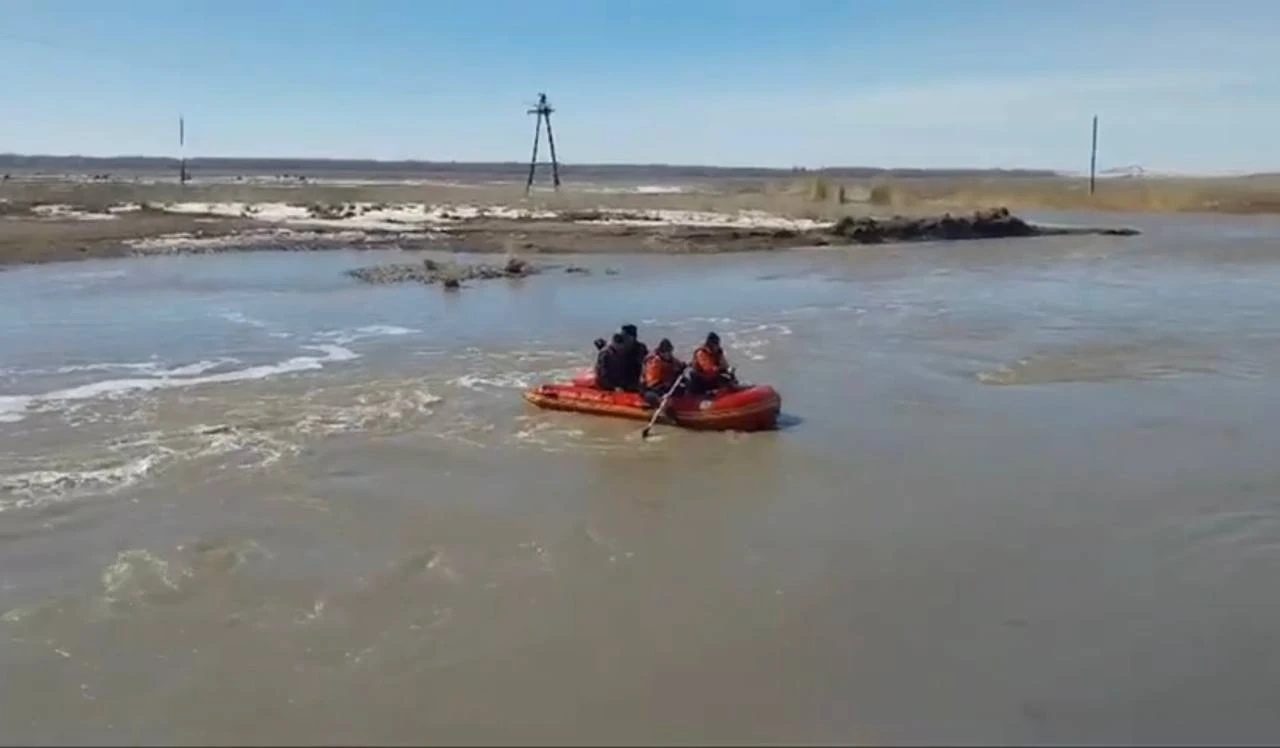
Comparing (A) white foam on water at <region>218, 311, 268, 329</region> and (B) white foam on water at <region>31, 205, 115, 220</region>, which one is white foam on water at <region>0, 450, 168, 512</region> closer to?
(A) white foam on water at <region>218, 311, 268, 329</region>

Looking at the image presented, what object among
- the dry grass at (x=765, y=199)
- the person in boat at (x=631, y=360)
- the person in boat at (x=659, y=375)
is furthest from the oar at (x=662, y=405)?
the dry grass at (x=765, y=199)

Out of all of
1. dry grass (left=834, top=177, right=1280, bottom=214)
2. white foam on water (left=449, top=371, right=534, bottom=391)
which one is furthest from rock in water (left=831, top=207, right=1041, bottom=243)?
white foam on water (left=449, top=371, right=534, bottom=391)

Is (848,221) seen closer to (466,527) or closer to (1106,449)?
(1106,449)

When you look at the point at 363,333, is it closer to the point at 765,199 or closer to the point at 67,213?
the point at 67,213

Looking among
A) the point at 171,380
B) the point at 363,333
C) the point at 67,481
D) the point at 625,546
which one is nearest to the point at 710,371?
the point at 625,546

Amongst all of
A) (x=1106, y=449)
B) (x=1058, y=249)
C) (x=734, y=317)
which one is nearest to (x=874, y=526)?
(x=1106, y=449)

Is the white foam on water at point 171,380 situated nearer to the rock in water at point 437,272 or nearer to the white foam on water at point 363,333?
the white foam on water at point 363,333
